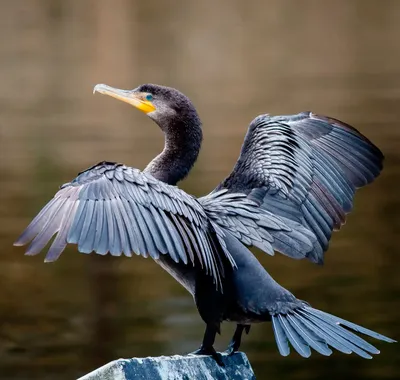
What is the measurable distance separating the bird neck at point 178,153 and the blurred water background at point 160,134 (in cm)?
281

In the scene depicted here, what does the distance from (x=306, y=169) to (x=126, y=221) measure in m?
1.25

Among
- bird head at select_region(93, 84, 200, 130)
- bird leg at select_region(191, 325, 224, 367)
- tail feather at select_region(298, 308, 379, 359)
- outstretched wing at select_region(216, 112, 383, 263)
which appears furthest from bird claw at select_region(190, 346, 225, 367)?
bird head at select_region(93, 84, 200, 130)

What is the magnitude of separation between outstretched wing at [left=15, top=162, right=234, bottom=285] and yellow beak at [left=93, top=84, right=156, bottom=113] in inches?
44.6

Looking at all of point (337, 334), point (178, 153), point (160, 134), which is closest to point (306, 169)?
point (178, 153)

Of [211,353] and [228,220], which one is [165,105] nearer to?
[228,220]

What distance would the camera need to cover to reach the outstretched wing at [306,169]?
514cm

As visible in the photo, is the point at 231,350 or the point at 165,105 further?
the point at 165,105

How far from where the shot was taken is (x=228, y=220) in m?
4.77

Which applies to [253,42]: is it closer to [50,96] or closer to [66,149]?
[50,96]

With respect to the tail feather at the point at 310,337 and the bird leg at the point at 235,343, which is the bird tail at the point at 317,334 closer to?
the tail feather at the point at 310,337

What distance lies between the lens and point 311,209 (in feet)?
17.1

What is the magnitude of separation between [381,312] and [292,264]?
1135 millimetres

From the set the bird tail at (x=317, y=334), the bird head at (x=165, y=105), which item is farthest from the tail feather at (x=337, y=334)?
the bird head at (x=165, y=105)

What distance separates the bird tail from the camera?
4352 mm
